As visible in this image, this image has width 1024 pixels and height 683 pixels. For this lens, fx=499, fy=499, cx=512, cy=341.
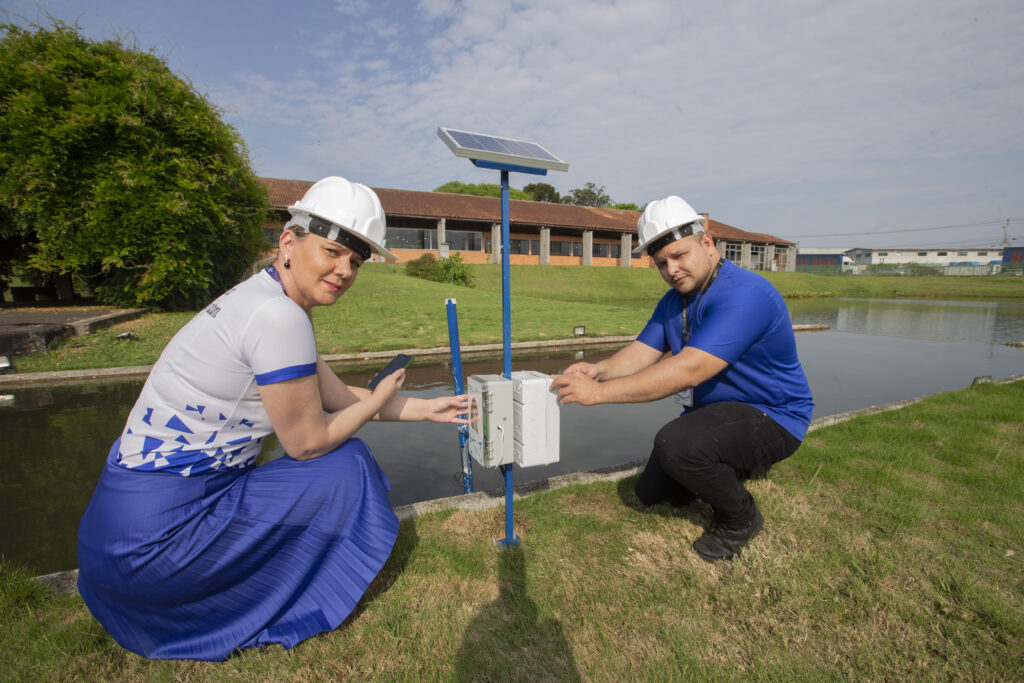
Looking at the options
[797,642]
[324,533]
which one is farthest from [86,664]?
[797,642]

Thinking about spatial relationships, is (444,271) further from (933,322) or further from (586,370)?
(586,370)

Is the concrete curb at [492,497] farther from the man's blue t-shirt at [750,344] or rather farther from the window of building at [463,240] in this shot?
the window of building at [463,240]

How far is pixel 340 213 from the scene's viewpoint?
6.38 ft

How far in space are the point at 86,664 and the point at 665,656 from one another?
2.23 m

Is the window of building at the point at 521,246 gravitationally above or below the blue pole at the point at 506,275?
above

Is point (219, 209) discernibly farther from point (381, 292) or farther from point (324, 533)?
point (324, 533)

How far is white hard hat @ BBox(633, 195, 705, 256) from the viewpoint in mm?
2627

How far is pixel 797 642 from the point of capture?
6.71 ft

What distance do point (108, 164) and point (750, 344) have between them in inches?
558

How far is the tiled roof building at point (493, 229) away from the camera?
2962 cm

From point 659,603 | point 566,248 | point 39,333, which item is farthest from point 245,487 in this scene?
point 566,248

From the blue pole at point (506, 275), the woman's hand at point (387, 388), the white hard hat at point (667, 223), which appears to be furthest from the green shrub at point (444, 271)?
the woman's hand at point (387, 388)

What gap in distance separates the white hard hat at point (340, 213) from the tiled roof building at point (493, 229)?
24.7 metres

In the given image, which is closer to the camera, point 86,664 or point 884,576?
point 86,664
